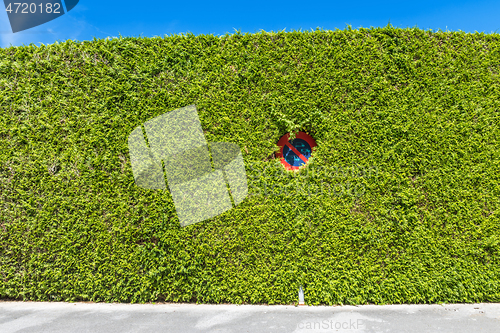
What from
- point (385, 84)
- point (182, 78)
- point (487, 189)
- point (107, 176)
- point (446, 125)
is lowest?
point (487, 189)

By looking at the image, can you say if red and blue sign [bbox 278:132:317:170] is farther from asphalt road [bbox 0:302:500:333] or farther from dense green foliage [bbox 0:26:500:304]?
asphalt road [bbox 0:302:500:333]

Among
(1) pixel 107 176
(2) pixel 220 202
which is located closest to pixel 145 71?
(1) pixel 107 176

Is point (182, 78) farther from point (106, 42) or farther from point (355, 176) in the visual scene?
point (355, 176)

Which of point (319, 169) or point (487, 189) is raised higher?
point (319, 169)

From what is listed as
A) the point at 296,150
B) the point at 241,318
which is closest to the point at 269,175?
the point at 296,150

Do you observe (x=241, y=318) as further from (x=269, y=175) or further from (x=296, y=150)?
(x=296, y=150)

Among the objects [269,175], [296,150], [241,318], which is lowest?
[241,318]

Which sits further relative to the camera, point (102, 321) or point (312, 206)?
point (312, 206)
